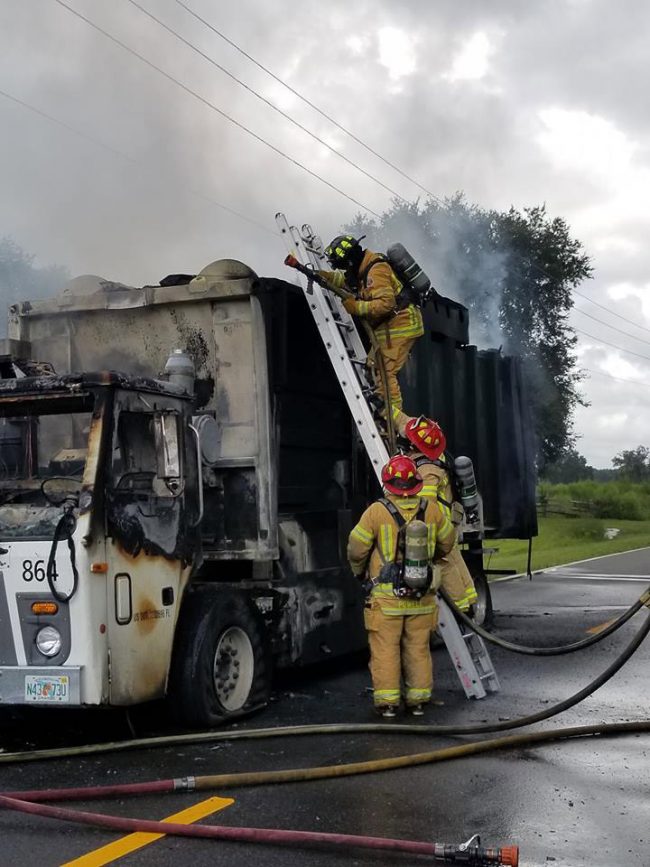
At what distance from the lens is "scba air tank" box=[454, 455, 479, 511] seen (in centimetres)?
886

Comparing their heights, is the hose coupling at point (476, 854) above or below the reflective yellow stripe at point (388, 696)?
below

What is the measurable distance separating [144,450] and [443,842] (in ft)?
9.26

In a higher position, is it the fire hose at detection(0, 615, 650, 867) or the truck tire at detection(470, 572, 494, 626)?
the truck tire at detection(470, 572, 494, 626)

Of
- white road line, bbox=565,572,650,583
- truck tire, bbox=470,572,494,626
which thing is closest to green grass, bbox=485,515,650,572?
white road line, bbox=565,572,650,583

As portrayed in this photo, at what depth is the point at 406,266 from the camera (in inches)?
336

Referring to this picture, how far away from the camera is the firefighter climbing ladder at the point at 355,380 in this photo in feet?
24.5

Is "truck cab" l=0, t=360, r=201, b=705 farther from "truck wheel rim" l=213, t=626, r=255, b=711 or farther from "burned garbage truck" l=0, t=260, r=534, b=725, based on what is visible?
"truck wheel rim" l=213, t=626, r=255, b=711

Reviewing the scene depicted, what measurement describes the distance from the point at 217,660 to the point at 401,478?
1655 millimetres

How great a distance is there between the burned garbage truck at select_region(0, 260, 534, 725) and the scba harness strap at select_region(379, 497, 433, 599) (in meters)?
0.74

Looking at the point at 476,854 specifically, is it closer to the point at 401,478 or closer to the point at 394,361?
the point at 401,478

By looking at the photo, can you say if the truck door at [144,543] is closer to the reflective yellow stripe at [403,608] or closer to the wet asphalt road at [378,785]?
the wet asphalt road at [378,785]

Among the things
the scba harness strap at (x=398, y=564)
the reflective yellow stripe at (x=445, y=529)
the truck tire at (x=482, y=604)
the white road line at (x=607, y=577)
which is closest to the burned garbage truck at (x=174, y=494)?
the scba harness strap at (x=398, y=564)

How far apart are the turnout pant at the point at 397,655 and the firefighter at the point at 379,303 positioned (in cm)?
185

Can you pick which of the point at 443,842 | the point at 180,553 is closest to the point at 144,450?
the point at 180,553
